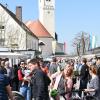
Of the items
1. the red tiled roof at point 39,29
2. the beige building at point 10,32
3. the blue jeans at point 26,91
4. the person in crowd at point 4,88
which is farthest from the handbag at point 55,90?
the red tiled roof at point 39,29

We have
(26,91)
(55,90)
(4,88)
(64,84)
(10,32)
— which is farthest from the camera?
(10,32)

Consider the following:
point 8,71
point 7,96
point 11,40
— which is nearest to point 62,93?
point 7,96

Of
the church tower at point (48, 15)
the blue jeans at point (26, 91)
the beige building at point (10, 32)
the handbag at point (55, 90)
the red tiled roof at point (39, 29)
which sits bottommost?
the blue jeans at point (26, 91)

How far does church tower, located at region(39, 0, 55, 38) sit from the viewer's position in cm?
14475

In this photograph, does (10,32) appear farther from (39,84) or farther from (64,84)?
(39,84)

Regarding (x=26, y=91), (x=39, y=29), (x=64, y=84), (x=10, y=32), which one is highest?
(x=39, y=29)

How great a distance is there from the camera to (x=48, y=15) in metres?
146

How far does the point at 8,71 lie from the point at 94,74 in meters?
10.8

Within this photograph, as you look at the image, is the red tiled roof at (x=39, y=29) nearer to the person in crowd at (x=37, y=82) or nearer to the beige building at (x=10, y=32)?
the beige building at (x=10, y=32)

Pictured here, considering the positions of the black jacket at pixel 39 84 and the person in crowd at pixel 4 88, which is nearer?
the person in crowd at pixel 4 88

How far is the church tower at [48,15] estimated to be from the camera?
14475cm

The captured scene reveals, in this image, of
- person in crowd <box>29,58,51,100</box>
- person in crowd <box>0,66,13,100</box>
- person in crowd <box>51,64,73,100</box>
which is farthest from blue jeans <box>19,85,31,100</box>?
person in crowd <box>0,66,13,100</box>

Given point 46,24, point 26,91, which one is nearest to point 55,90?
point 26,91

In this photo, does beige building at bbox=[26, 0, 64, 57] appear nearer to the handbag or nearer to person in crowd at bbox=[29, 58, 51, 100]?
the handbag
